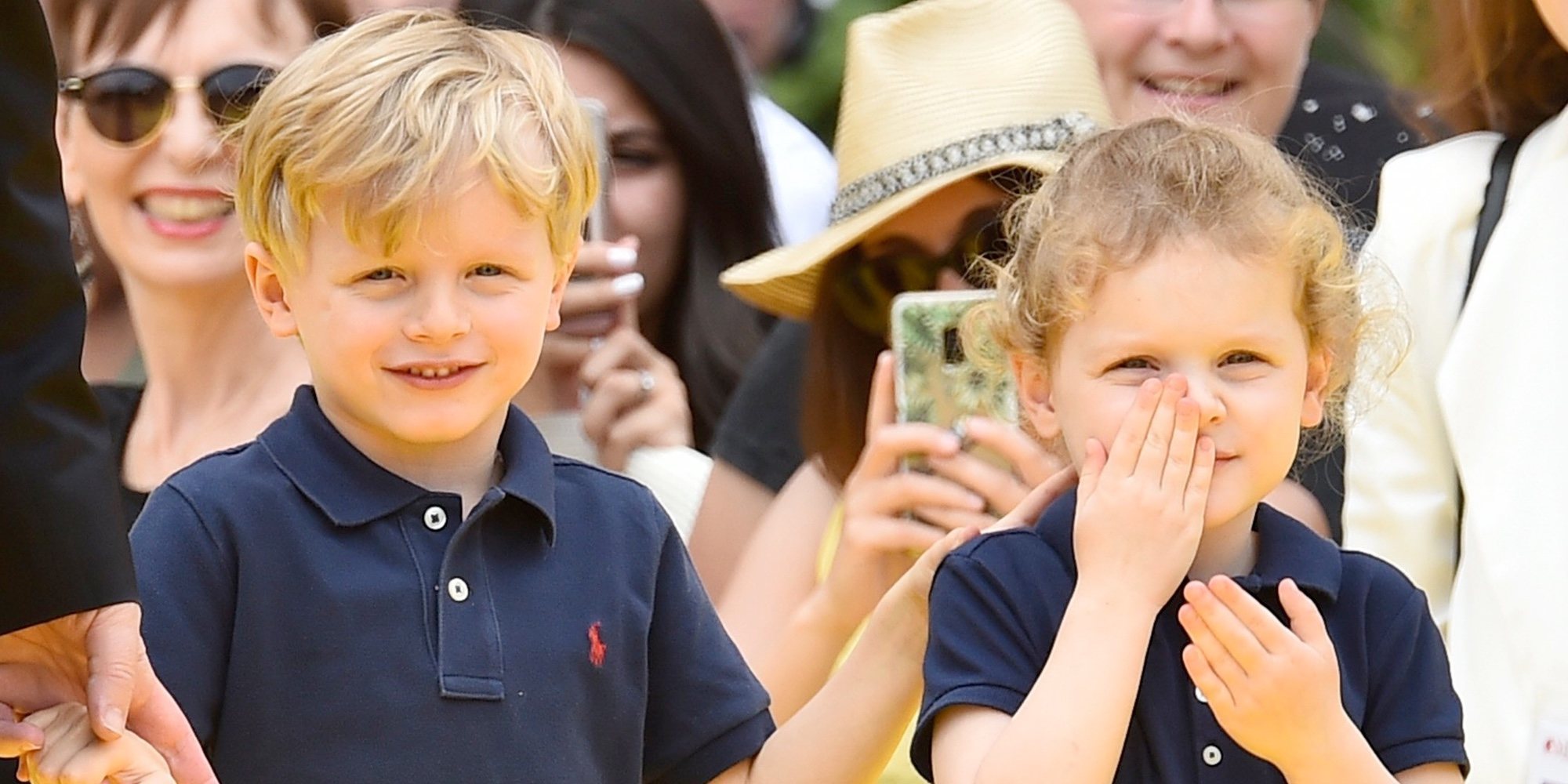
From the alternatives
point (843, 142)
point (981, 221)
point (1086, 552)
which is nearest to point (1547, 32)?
point (981, 221)

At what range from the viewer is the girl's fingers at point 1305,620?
2.31 meters

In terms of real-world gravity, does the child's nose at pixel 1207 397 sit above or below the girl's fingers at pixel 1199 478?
above

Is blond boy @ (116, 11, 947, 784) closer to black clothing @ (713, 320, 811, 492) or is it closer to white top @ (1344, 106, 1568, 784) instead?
white top @ (1344, 106, 1568, 784)

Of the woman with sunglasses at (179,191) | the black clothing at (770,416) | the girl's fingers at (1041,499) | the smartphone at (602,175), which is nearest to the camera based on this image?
the girl's fingers at (1041,499)

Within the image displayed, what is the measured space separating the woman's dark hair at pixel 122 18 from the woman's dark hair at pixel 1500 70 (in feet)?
5.81

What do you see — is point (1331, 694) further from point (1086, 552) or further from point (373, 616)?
point (373, 616)

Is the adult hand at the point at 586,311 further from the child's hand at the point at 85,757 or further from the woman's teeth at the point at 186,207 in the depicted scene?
the child's hand at the point at 85,757

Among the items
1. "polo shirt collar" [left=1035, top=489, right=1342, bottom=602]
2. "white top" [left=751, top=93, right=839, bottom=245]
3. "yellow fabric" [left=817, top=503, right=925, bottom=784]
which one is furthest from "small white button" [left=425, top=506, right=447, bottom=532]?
"white top" [left=751, top=93, right=839, bottom=245]

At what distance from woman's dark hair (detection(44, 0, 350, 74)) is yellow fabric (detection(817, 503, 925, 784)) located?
116cm

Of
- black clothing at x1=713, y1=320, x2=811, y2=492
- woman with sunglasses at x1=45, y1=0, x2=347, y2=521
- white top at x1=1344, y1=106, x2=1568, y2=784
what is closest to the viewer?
white top at x1=1344, y1=106, x2=1568, y2=784

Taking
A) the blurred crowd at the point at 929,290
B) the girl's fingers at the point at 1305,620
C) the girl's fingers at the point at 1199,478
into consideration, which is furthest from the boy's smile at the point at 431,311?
the girl's fingers at the point at 1305,620

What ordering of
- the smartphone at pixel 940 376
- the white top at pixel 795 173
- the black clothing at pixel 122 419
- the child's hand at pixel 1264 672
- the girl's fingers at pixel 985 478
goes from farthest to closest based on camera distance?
the white top at pixel 795 173, the black clothing at pixel 122 419, the smartphone at pixel 940 376, the girl's fingers at pixel 985 478, the child's hand at pixel 1264 672

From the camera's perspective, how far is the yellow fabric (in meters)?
3.38

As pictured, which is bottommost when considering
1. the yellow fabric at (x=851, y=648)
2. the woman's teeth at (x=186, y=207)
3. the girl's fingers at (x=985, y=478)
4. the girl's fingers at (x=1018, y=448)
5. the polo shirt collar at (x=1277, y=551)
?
the yellow fabric at (x=851, y=648)
